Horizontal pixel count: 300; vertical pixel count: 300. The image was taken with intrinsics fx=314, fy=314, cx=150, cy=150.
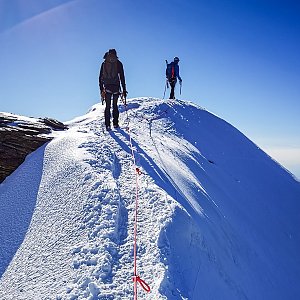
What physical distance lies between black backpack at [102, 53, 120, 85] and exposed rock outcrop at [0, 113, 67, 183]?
8.63 ft

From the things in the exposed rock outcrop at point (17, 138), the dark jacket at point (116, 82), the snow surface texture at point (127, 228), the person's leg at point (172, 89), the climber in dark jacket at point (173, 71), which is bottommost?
the snow surface texture at point (127, 228)

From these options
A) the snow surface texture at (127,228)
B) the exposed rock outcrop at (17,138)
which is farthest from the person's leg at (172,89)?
the exposed rock outcrop at (17,138)

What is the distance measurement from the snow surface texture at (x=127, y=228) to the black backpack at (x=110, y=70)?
177cm

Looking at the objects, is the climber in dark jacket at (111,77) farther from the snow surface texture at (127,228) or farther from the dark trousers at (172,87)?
the dark trousers at (172,87)

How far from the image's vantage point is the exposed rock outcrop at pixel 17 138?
9.02 metres

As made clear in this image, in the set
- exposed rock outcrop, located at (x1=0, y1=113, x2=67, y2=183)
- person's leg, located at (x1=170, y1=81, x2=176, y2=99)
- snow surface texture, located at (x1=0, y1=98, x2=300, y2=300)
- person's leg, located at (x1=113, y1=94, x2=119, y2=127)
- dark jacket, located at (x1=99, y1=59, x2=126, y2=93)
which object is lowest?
snow surface texture, located at (x1=0, y1=98, x2=300, y2=300)

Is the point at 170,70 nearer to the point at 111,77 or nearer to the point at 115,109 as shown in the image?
the point at 115,109

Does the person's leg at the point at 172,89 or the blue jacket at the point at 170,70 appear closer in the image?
the blue jacket at the point at 170,70

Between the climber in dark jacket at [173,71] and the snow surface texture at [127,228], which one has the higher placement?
the climber in dark jacket at [173,71]

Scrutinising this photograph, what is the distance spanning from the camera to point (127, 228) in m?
5.72

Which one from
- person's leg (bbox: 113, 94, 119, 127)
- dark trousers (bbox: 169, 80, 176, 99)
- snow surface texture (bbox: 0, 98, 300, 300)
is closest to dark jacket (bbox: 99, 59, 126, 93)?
person's leg (bbox: 113, 94, 119, 127)

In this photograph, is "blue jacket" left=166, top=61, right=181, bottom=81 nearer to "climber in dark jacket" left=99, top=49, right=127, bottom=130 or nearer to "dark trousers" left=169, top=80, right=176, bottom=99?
Result: "dark trousers" left=169, top=80, right=176, bottom=99

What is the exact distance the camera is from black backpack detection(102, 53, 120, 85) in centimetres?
1056

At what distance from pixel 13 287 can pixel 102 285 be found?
1486mm
